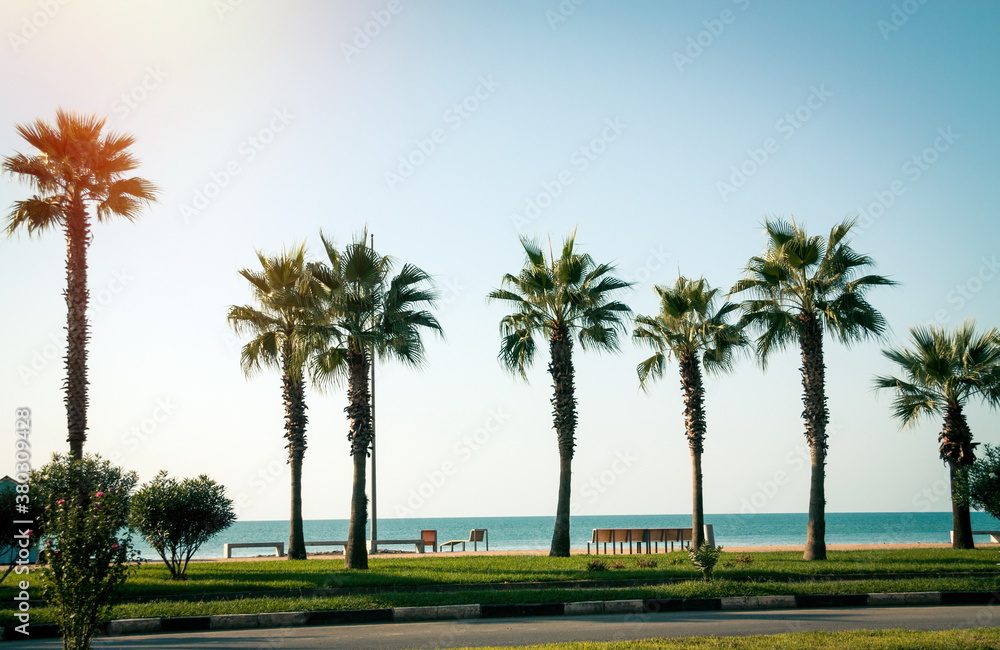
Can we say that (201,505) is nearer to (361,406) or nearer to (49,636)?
(361,406)

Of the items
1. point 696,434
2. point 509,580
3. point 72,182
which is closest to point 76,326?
point 72,182

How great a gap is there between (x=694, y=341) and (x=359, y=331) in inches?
449

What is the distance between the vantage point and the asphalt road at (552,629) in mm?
11781

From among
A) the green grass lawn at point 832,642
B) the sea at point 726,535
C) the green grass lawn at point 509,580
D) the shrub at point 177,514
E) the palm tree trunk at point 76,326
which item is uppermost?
the palm tree trunk at point 76,326

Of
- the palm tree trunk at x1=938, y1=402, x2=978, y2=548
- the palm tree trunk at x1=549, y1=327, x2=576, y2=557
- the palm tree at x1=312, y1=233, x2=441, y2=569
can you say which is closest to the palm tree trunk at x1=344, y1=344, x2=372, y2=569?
the palm tree at x1=312, y1=233, x2=441, y2=569

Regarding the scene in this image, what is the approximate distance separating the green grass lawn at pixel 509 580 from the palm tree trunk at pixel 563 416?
242 centimetres

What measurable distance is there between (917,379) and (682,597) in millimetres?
16445

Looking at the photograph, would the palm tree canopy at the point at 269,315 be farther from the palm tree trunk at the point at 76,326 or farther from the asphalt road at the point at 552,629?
the asphalt road at the point at 552,629

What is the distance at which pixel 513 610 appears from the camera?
590 inches

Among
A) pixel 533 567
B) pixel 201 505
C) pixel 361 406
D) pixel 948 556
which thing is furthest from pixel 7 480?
pixel 948 556

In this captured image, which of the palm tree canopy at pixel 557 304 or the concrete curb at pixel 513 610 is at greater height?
the palm tree canopy at pixel 557 304

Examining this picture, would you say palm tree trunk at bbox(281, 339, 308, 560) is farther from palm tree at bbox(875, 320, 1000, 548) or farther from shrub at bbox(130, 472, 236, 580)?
palm tree at bbox(875, 320, 1000, 548)

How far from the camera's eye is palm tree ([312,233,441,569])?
71.7ft

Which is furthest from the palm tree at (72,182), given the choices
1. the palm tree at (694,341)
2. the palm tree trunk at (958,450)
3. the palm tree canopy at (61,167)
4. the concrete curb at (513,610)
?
the palm tree trunk at (958,450)
